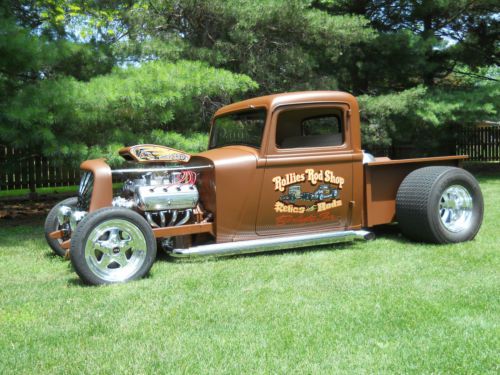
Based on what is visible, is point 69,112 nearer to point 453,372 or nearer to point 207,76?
point 207,76

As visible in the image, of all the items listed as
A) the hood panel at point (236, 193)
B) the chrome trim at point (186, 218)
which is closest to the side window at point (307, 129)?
the hood panel at point (236, 193)

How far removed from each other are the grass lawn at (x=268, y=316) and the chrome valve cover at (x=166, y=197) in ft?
1.87

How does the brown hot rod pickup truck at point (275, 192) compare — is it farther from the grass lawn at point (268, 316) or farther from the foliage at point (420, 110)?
the foliage at point (420, 110)

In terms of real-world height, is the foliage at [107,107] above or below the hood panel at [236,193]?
above

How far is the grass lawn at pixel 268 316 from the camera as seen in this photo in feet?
9.31

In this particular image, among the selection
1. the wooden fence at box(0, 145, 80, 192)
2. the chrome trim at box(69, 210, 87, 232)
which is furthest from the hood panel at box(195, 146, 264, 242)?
the wooden fence at box(0, 145, 80, 192)

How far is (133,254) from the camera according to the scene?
178 inches

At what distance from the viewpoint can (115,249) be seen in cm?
444

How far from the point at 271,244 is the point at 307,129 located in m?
1.54

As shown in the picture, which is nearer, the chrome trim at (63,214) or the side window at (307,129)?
the chrome trim at (63,214)

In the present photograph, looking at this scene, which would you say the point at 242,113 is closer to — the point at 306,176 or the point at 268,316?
the point at 306,176

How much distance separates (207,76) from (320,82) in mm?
3897

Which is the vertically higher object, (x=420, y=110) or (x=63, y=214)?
(x=420, y=110)

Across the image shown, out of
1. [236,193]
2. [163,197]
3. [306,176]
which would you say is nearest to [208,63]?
[306,176]
